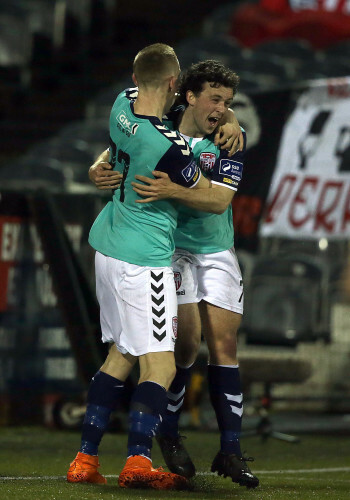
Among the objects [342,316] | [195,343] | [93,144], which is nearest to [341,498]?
[195,343]

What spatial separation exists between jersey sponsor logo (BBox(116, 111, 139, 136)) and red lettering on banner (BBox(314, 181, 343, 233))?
10.8 feet

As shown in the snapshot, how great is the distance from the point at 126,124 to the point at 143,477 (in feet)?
4.67

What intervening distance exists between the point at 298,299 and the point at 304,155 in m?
1.06

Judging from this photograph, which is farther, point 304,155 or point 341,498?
point 304,155

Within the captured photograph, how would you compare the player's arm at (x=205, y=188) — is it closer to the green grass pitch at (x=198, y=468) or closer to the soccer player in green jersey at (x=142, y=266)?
the soccer player in green jersey at (x=142, y=266)

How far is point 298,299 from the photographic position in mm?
7449

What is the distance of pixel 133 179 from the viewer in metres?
4.20

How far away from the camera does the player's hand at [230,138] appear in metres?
4.42

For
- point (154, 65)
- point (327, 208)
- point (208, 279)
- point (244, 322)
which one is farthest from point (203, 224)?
point (244, 322)

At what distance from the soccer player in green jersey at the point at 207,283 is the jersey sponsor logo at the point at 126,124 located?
329 millimetres

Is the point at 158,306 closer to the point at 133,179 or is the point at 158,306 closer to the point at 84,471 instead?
the point at 133,179

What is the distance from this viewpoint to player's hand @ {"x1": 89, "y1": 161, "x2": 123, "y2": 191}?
432 cm

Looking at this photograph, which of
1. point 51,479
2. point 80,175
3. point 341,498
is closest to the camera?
point 341,498

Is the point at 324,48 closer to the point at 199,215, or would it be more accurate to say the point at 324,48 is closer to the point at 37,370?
the point at 37,370
